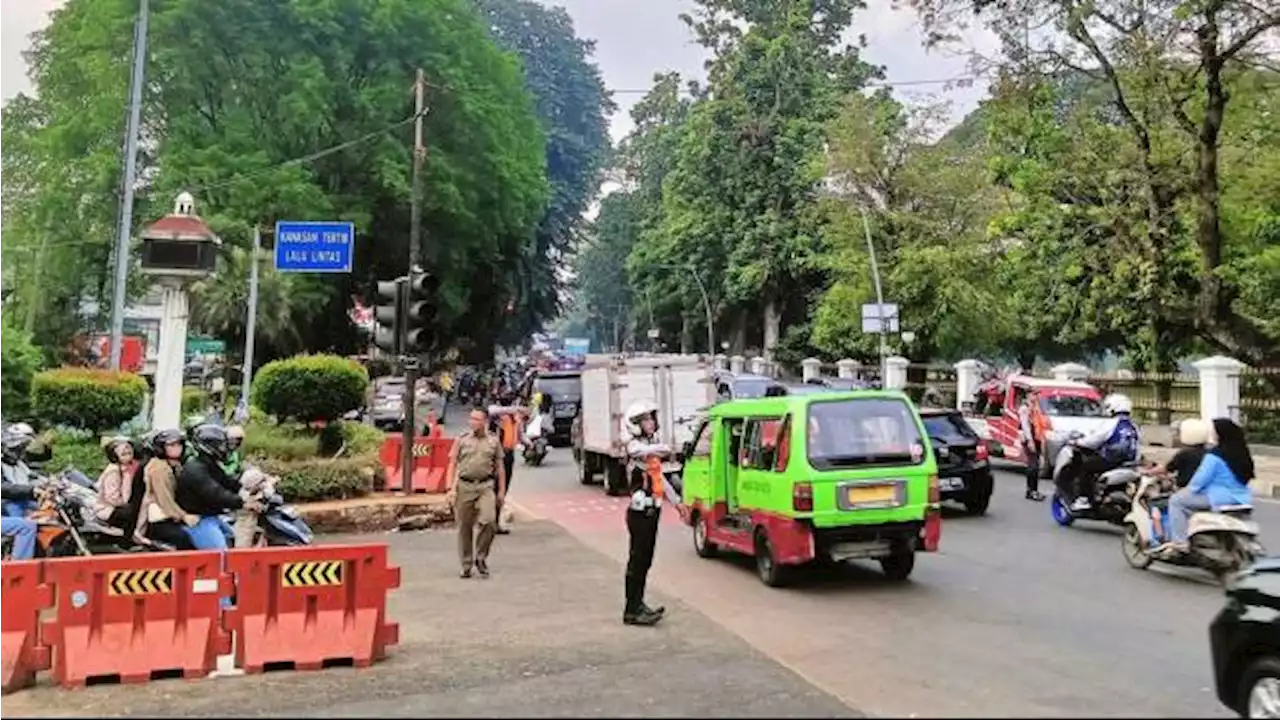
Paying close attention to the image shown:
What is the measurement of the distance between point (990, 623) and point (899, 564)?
7.24 feet

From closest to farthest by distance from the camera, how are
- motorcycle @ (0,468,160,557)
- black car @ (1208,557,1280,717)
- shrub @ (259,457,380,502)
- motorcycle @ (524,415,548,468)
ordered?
1. black car @ (1208,557,1280,717)
2. motorcycle @ (0,468,160,557)
3. shrub @ (259,457,380,502)
4. motorcycle @ (524,415,548,468)

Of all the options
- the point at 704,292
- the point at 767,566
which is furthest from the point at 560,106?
the point at 767,566

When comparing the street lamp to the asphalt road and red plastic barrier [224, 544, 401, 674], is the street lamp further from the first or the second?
red plastic barrier [224, 544, 401, 674]

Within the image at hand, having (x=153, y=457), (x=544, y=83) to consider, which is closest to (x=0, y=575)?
(x=153, y=457)

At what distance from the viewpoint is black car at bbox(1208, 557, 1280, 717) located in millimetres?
5547

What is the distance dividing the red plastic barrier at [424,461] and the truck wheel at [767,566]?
9.27m

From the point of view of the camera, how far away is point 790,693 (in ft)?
21.8

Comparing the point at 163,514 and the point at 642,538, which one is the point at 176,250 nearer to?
the point at 163,514

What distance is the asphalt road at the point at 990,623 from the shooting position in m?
6.72

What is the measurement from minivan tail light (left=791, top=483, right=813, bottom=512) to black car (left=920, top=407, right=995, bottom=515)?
5.41 m

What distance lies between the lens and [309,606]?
8102 millimetres

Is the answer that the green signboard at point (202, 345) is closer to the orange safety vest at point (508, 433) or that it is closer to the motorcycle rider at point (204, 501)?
the orange safety vest at point (508, 433)

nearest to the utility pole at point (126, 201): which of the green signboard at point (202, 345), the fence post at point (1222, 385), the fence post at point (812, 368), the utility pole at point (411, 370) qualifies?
the utility pole at point (411, 370)

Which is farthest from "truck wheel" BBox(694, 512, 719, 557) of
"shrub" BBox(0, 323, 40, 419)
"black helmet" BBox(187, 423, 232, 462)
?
"shrub" BBox(0, 323, 40, 419)
